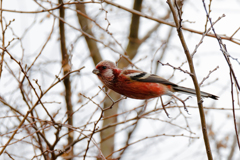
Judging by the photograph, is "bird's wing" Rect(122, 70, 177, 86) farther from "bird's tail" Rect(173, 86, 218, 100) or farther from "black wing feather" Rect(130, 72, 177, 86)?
"bird's tail" Rect(173, 86, 218, 100)

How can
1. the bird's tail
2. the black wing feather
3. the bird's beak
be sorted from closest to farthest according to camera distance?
the bird's tail
the bird's beak
the black wing feather

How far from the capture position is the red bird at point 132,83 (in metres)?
4.27

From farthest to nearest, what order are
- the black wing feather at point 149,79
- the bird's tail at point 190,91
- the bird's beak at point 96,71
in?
the black wing feather at point 149,79, the bird's beak at point 96,71, the bird's tail at point 190,91

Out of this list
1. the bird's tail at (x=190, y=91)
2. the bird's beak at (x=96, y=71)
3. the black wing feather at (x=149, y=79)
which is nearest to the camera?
the bird's tail at (x=190, y=91)

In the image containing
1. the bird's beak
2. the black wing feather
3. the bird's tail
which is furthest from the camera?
the black wing feather

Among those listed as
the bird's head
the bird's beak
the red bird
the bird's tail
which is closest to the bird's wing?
the red bird

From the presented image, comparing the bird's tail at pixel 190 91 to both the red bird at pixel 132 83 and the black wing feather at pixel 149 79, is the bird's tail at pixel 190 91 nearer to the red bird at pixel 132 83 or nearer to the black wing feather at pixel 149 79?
the red bird at pixel 132 83

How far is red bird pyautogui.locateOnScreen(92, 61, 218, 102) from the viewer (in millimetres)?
4270

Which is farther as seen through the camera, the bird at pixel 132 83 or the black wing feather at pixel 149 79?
the black wing feather at pixel 149 79

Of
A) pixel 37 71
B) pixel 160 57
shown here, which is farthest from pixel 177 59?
pixel 37 71

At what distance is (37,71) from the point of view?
5836 mm

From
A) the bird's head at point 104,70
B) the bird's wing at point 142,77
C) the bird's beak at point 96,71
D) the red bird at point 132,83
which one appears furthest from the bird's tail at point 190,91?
the bird's beak at point 96,71

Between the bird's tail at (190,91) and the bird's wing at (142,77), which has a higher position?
the bird's wing at (142,77)

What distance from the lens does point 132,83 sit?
4305 mm
